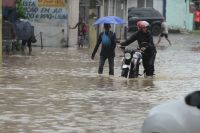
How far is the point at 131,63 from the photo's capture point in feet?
63.6

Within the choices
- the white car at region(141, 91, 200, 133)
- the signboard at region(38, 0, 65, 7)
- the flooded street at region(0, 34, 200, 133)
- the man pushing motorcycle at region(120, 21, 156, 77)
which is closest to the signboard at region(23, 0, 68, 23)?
the signboard at region(38, 0, 65, 7)

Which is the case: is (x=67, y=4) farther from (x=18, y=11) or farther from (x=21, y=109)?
(x=21, y=109)

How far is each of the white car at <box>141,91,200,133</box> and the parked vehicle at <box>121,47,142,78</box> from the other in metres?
11.5

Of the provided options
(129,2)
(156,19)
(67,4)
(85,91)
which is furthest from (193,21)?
(85,91)

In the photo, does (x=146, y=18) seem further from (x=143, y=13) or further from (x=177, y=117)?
(x=177, y=117)

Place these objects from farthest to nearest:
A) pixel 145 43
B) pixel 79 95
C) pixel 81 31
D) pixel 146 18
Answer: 1. pixel 146 18
2. pixel 81 31
3. pixel 145 43
4. pixel 79 95

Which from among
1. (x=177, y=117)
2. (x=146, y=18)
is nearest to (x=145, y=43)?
(x=177, y=117)

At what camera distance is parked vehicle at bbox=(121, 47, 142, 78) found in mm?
19250

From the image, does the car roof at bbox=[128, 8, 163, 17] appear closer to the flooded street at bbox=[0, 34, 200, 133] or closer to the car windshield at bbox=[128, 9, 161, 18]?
the car windshield at bbox=[128, 9, 161, 18]

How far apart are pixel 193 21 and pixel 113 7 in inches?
830

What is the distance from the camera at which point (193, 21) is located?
66.8m

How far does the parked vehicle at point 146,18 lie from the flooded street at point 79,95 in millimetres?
26039

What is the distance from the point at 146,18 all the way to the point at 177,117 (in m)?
44.3

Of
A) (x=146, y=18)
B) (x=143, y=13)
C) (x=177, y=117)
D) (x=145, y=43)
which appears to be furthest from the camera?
(x=143, y=13)
